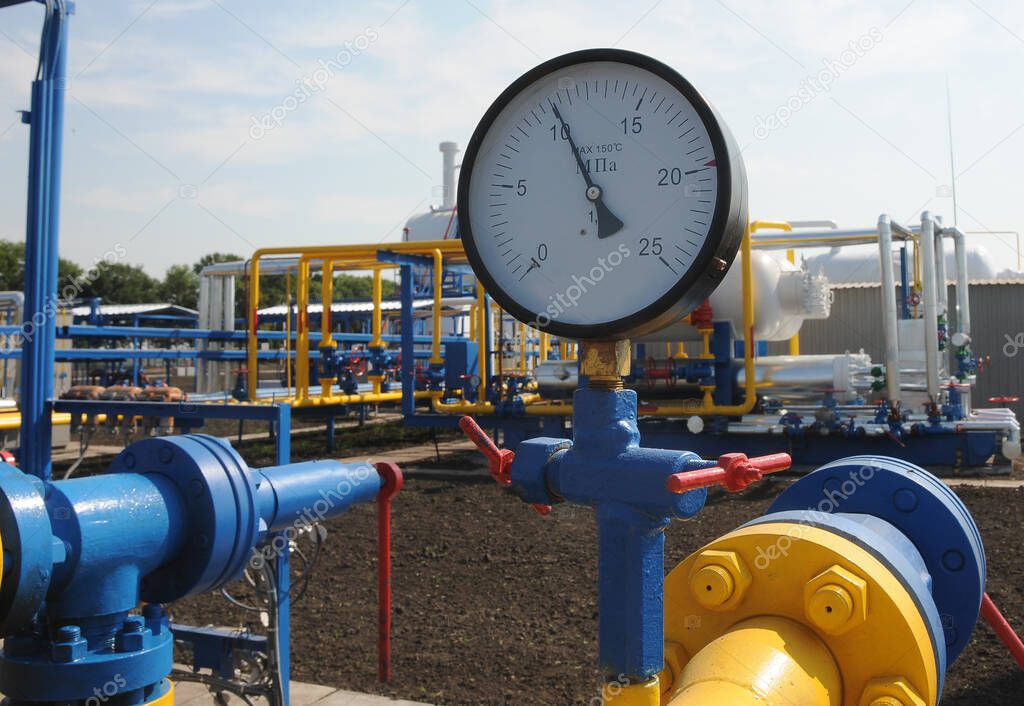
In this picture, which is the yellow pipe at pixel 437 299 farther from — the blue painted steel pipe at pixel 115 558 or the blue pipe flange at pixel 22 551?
the blue pipe flange at pixel 22 551

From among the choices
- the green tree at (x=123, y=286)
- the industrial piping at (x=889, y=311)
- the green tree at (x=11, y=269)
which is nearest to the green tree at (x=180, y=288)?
the green tree at (x=123, y=286)

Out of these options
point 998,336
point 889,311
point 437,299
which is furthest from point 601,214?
point 998,336

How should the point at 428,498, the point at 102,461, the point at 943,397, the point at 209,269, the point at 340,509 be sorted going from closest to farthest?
the point at 340,509
the point at 428,498
the point at 943,397
the point at 102,461
the point at 209,269

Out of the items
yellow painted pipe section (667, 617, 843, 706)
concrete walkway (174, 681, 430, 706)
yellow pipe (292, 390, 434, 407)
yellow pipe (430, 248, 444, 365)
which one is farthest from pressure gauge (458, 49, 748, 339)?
yellow pipe (292, 390, 434, 407)

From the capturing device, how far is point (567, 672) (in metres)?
3.37

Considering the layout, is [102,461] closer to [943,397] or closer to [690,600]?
[943,397]

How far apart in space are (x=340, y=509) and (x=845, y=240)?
7.64 m

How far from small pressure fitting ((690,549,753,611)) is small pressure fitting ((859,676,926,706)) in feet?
0.82

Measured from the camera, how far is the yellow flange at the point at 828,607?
1448 mm

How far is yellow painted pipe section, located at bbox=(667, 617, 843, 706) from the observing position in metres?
1.34

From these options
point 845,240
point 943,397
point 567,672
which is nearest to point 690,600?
point 567,672

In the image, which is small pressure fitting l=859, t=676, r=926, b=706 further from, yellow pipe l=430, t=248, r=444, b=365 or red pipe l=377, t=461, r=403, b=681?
yellow pipe l=430, t=248, r=444, b=365

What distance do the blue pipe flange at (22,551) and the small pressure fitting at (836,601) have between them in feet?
3.96

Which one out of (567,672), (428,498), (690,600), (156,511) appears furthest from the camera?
(428,498)
